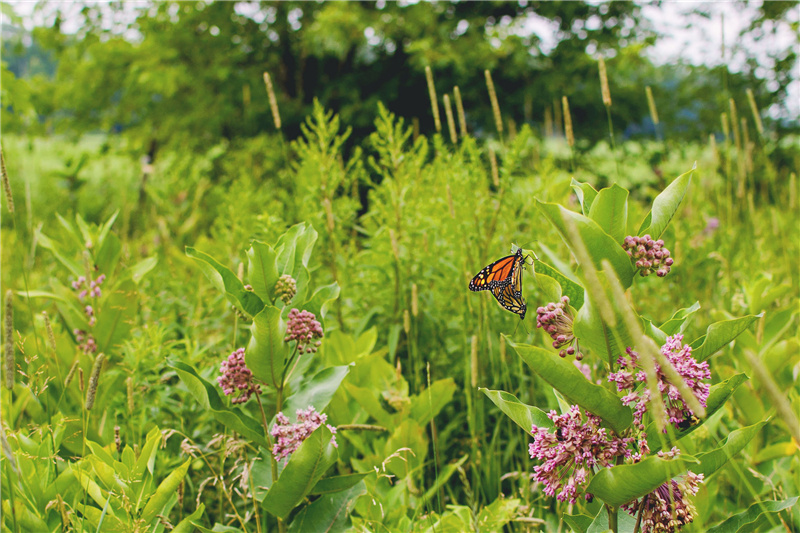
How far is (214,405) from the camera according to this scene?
4.12 ft

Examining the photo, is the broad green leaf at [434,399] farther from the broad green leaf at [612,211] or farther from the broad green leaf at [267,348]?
the broad green leaf at [612,211]

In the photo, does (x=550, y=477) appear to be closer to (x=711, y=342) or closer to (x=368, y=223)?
(x=711, y=342)

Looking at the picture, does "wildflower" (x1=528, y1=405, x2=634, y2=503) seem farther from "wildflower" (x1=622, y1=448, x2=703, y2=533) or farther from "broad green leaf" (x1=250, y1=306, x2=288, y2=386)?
"broad green leaf" (x1=250, y1=306, x2=288, y2=386)

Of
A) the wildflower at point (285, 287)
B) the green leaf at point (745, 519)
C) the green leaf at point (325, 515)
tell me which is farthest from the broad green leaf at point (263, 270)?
the green leaf at point (745, 519)

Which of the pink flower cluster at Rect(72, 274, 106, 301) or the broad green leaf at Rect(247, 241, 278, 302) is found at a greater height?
the broad green leaf at Rect(247, 241, 278, 302)

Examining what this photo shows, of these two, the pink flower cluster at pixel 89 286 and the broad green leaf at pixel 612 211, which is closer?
the broad green leaf at pixel 612 211

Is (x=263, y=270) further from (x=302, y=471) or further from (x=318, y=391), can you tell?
(x=302, y=471)

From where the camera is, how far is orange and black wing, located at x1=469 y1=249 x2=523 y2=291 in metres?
1.09

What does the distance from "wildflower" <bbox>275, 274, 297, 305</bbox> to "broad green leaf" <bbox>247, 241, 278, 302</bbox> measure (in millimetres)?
18

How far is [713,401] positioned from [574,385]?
0.27 meters

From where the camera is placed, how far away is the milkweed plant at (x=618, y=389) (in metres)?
0.86

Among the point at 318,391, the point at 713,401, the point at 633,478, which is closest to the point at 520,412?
the point at 633,478

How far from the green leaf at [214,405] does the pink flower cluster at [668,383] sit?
0.80 m

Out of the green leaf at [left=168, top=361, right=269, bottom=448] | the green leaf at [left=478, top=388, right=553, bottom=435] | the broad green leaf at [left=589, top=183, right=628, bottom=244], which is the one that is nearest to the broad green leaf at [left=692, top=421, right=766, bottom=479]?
the green leaf at [left=478, top=388, right=553, bottom=435]
